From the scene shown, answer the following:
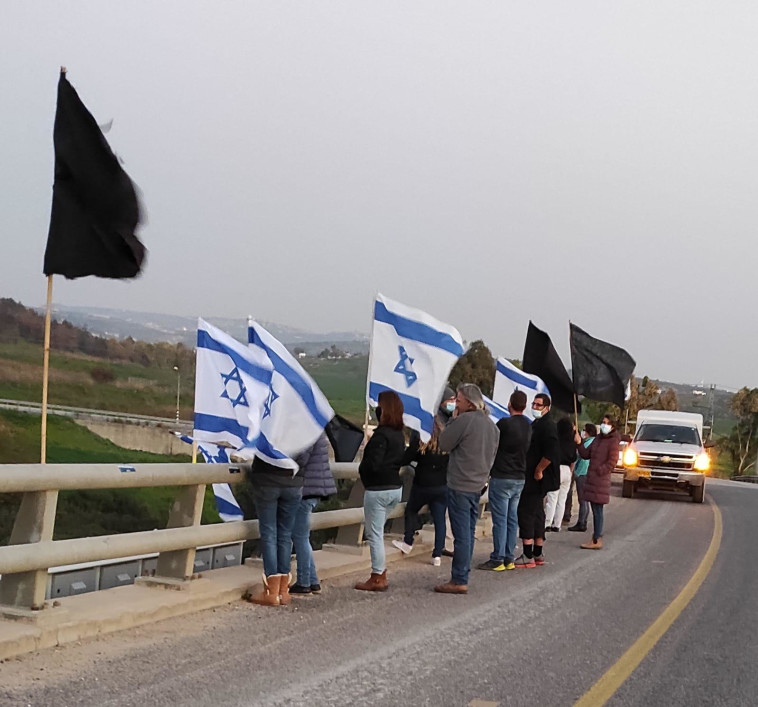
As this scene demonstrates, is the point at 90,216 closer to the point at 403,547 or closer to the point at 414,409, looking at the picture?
the point at 414,409

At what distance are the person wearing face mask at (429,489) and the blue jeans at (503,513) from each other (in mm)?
592

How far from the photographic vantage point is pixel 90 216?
334 inches

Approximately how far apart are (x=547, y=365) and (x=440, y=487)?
7998 mm

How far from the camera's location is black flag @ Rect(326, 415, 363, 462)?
37.3 feet

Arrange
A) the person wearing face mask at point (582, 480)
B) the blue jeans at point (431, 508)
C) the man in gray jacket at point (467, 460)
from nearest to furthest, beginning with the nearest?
the man in gray jacket at point (467, 460)
the blue jeans at point (431, 508)
the person wearing face mask at point (582, 480)

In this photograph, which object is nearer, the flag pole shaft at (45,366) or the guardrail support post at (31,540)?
the guardrail support post at (31,540)

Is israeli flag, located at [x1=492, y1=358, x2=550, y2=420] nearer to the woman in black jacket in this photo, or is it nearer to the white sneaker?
the white sneaker

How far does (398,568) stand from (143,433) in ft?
274

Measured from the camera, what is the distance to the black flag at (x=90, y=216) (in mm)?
8422

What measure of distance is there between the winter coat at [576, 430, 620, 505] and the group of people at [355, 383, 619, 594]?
0.05ft

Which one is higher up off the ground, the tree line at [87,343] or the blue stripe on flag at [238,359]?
the tree line at [87,343]

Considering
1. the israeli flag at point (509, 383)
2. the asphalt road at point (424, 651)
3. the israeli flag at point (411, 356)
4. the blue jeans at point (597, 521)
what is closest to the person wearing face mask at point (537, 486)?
the asphalt road at point (424, 651)

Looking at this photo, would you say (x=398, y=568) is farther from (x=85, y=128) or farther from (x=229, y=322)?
(x=85, y=128)

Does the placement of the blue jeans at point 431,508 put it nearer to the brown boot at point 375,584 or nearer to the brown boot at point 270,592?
the brown boot at point 375,584
